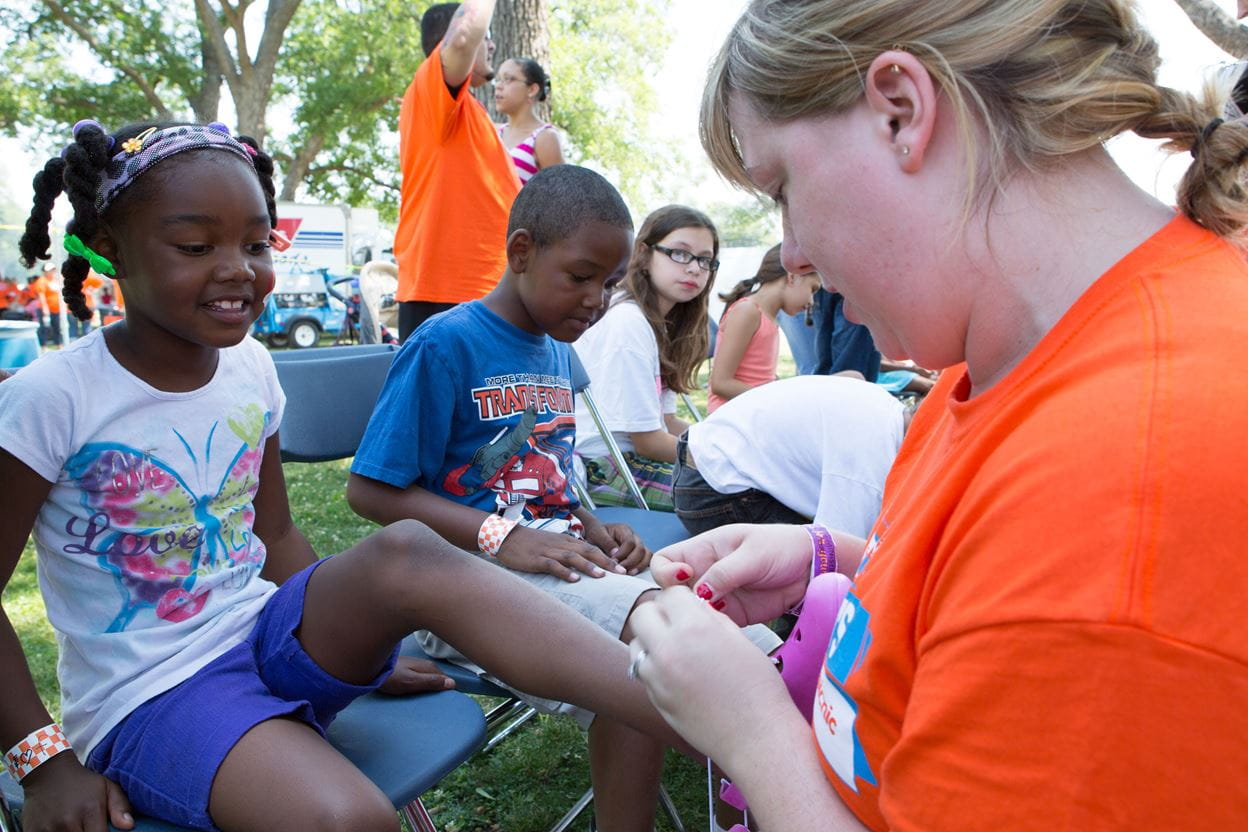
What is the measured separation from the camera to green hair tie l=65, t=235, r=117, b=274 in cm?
175

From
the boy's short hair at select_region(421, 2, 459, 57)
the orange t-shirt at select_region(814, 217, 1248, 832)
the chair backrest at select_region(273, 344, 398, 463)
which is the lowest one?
the chair backrest at select_region(273, 344, 398, 463)

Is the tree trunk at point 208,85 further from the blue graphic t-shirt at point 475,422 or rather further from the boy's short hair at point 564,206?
the blue graphic t-shirt at point 475,422

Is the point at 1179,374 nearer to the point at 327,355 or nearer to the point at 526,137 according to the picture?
the point at 327,355

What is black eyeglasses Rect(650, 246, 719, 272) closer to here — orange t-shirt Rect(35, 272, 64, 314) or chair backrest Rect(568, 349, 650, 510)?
chair backrest Rect(568, 349, 650, 510)

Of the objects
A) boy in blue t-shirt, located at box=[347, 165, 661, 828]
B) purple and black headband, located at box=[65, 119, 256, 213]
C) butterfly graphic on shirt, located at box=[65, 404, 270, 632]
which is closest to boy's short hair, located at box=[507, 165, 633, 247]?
boy in blue t-shirt, located at box=[347, 165, 661, 828]

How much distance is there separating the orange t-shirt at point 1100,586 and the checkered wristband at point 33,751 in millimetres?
1315

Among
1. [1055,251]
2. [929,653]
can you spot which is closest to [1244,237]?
[1055,251]

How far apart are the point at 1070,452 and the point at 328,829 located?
112 cm

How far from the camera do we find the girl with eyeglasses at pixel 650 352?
350cm

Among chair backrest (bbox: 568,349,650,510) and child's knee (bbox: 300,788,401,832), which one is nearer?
child's knee (bbox: 300,788,401,832)

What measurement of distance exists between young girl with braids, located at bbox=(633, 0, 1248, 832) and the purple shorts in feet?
2.60

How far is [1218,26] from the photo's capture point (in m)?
3.95

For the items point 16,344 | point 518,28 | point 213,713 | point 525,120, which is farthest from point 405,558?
point 518,28

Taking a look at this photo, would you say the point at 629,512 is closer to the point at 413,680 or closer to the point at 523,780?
the point at 523,780
